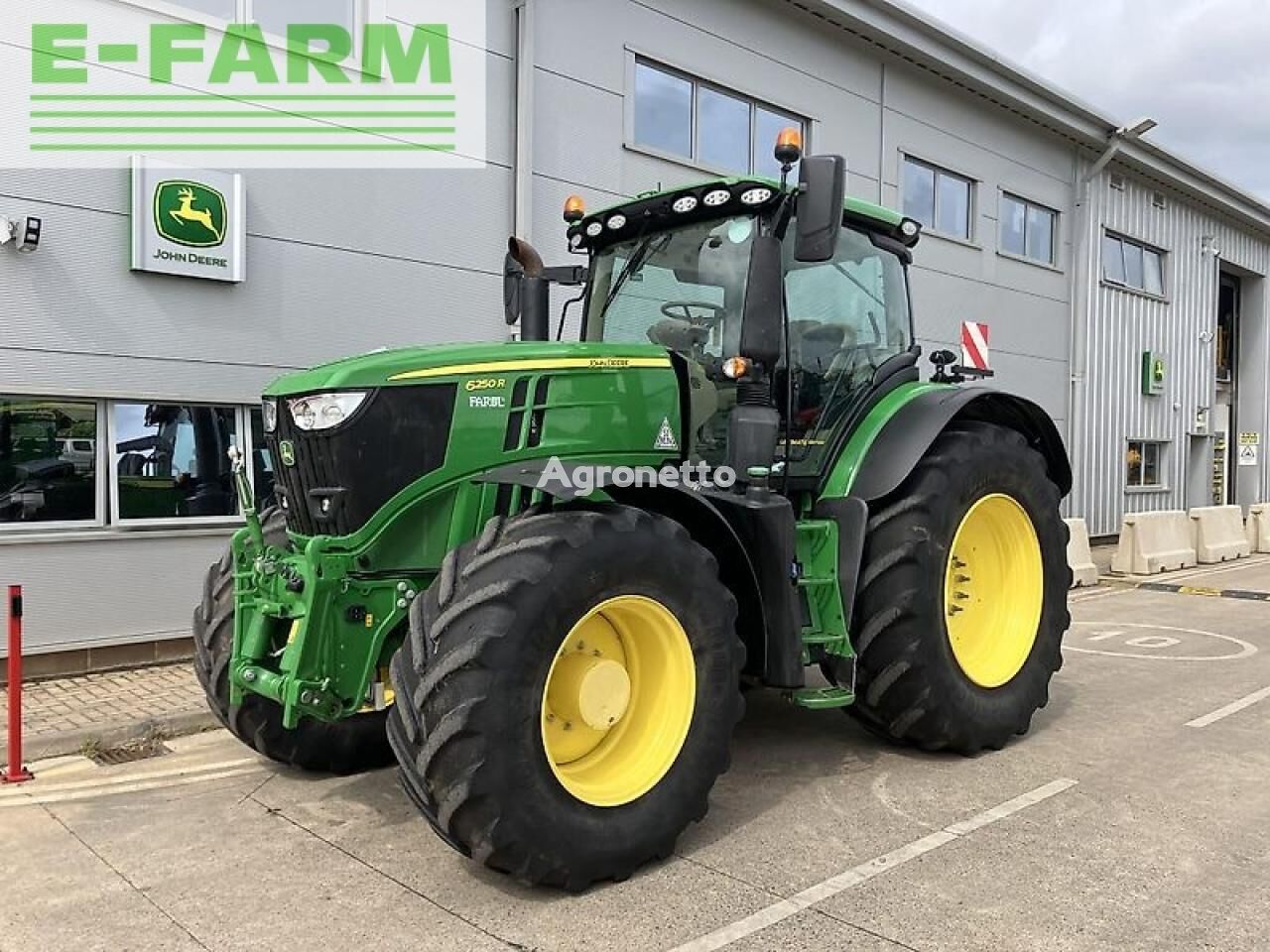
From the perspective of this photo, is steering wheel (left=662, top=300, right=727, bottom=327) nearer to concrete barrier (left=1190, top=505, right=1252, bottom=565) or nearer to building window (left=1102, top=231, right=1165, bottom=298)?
concrete barrier (left=1190, top=505, right=1252, bottom=565)

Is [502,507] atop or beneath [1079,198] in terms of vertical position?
beneath

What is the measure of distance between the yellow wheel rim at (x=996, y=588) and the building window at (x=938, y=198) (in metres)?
8.63

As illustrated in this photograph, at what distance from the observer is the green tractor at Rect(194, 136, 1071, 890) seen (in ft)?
11.5

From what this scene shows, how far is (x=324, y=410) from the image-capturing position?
393 centimetres

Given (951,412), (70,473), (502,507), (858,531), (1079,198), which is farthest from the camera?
(1079,198)

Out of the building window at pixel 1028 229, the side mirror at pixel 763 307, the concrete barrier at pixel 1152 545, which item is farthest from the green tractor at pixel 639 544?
the building window at pixel 1028 229

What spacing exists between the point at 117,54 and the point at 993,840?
715cm

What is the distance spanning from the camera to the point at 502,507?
13.3 feet

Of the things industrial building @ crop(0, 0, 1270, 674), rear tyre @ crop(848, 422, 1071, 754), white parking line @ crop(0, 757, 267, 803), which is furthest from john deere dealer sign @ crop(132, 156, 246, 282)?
rear tyre @ crop(848, 422, 1071, 754)

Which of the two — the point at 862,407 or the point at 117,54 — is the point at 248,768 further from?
the point at 117,54

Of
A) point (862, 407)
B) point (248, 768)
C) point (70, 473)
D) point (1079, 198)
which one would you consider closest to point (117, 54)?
point (70, 473)

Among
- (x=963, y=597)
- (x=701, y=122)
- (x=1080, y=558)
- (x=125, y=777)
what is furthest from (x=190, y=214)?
(x=1080, y=558)

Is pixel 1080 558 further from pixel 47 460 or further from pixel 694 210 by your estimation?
pixel 47 460
